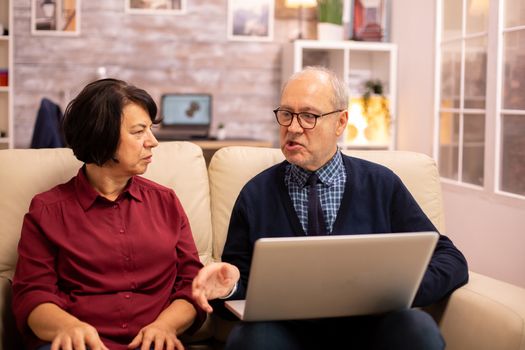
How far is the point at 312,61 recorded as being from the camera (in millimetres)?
5105

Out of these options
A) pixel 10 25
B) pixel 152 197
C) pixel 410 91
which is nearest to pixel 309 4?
pixel 410 91

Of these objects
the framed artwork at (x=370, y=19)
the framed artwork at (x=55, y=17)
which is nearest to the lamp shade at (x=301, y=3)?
the framed artwork at (x=370, y=19)

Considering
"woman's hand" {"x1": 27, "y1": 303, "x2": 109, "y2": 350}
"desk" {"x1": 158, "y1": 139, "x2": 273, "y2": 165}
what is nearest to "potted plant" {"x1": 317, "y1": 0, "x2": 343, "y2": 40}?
"desk" {"x1": 158, "y1": 139, "x2": 273, "y2": 165}

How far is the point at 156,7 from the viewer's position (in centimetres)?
500

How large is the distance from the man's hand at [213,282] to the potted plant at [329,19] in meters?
3.36

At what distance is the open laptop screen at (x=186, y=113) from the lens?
16.2ft

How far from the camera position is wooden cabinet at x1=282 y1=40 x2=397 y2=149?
475cm

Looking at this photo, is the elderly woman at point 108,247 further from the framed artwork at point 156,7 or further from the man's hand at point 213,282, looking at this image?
the framed artwork at point 156,7

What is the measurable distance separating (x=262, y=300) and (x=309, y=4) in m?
3.66

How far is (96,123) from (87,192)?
178mm

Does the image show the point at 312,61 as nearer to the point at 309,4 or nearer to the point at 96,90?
the point at 309,4

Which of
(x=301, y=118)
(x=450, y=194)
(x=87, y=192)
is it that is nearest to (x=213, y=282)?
(x=87, y=192)

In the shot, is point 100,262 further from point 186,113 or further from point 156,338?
point 186,113

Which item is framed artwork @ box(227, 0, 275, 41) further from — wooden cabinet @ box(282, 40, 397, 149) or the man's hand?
the man's hand
